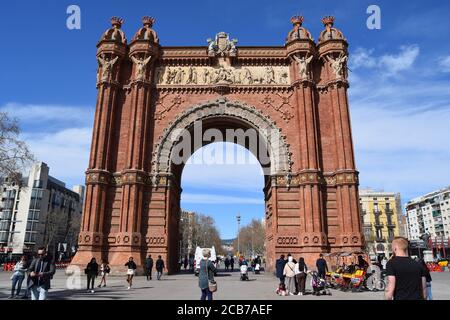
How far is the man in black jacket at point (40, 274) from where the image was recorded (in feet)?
35.2

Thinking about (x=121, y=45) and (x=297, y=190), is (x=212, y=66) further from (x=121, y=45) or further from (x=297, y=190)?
(x=297, y=190)

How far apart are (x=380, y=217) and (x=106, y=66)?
277 feet

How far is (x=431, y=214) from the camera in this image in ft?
320

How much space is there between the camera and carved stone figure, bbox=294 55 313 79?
2757cm

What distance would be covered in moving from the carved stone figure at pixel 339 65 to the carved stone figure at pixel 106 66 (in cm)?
1705

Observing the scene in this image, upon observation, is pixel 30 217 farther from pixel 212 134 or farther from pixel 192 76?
pixel 192 76

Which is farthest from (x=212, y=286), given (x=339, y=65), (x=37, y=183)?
(x=37, y=183)

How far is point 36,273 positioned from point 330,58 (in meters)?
25.0

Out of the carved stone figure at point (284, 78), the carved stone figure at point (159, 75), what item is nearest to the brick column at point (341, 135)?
the carved stone figure at point (284, 78)

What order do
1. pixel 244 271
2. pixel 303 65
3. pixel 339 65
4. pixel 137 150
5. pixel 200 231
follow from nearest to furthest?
1. pixel 244 271
2. pixel 137 150
3. pixel 339 65
4. pixel 303 65
5. pixel 200 231

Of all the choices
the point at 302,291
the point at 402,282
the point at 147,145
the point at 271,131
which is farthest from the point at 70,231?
the point at 402,282

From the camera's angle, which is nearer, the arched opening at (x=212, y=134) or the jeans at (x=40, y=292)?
the jeans at (x=40, y=292)

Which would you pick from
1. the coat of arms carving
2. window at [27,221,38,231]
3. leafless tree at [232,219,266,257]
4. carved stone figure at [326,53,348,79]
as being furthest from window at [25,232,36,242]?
carved stone figure at [326,53,348,79]

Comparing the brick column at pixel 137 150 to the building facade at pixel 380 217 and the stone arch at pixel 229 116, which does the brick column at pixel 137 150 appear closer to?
the stone arch at pixel 229 116
